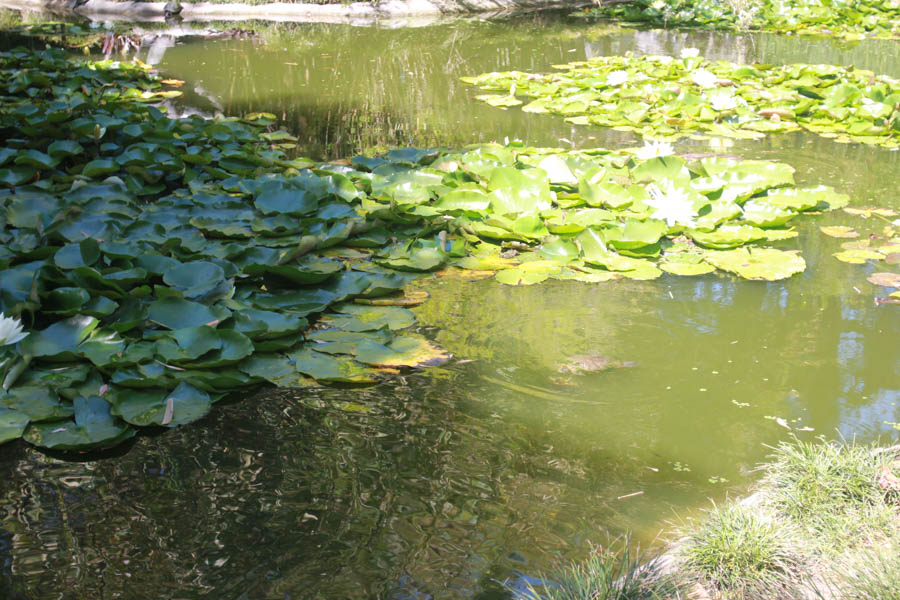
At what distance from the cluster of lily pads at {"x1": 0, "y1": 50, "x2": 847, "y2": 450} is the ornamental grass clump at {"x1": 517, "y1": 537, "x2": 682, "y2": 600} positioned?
33.5 inches

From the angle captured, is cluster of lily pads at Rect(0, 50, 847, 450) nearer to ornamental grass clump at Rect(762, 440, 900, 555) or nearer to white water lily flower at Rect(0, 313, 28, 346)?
white water lily flower at Rect(0, 313, 28, 346)

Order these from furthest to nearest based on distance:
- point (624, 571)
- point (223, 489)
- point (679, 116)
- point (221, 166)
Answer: point (679, 116), point (221, 166), point (223, 489), point (624, 571)

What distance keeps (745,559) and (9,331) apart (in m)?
1.70

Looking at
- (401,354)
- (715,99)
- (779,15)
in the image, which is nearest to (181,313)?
(401,354)

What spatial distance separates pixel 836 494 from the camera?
148cm

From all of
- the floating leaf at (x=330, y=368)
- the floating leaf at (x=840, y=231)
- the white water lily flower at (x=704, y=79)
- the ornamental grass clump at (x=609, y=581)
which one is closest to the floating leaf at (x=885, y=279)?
the floating leaf at (x=840, y=231)

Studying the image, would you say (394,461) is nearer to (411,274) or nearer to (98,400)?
(98,400)

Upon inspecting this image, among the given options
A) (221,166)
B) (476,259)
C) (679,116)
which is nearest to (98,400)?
(476,259)

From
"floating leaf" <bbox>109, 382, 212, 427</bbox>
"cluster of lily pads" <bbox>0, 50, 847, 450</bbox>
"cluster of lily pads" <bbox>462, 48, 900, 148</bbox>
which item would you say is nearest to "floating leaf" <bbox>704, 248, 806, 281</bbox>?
"cluster of lily pads" <bbox>0, 50, 847, 450</bbox>

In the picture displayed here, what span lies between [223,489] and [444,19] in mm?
8277

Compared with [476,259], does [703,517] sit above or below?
below

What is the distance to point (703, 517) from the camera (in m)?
1.56

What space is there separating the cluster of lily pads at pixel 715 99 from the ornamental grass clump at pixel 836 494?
9.63 feet

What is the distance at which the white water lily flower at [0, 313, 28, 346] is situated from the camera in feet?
6.00
